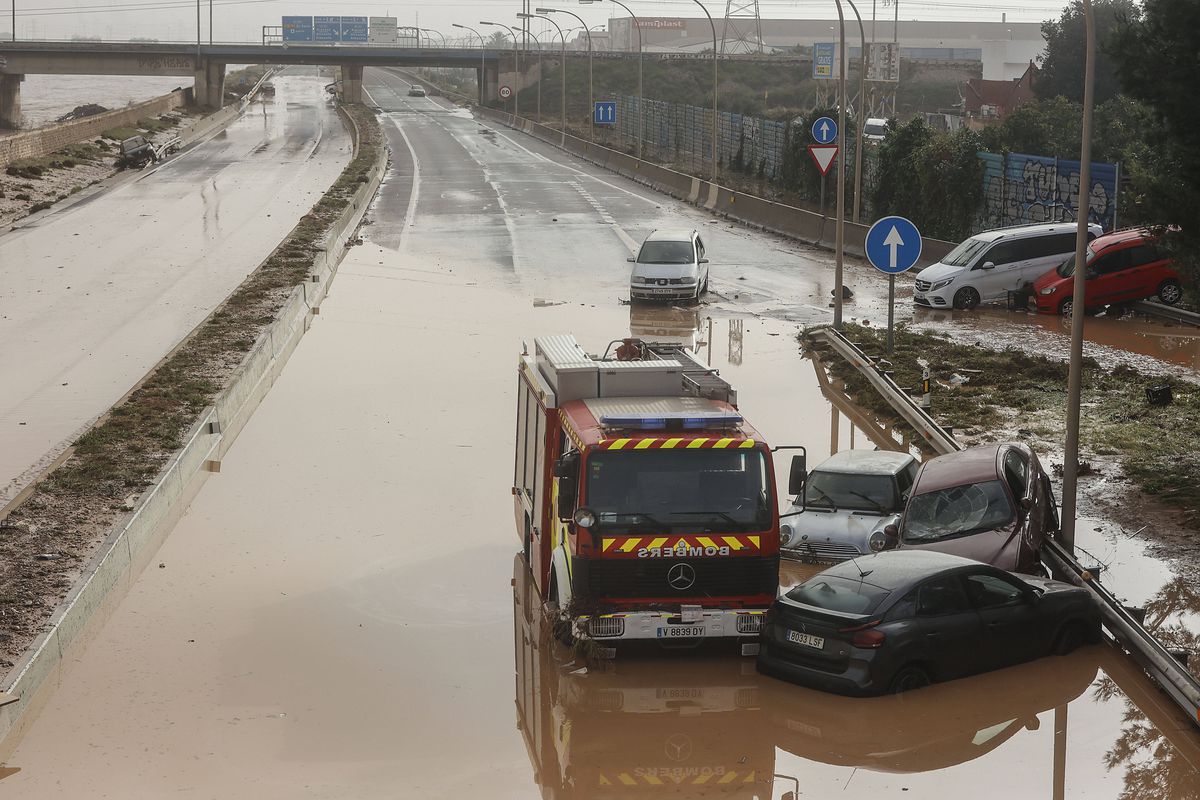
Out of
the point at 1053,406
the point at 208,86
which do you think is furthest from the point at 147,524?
the point at 208,86

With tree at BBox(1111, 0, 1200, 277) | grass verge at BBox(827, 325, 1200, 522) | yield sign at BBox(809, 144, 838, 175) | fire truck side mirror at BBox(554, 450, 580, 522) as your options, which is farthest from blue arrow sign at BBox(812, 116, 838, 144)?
fire truck side mirror at BBox(554, 450, 580, 522)

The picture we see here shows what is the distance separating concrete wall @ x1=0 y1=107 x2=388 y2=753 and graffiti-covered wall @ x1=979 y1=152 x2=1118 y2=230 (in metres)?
20.7

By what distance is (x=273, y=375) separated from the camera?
85.6 feet

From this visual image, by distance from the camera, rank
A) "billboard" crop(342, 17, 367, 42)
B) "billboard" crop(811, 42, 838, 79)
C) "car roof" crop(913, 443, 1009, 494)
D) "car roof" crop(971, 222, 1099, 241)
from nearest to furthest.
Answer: "car roof" crop(913, 443, 1009, 494)
"car roof" crop(971, 222, 1099, 241)
"billboard" crop(811, 42, 838, 79)
"billboard" crop(342, 17, 367, 42)

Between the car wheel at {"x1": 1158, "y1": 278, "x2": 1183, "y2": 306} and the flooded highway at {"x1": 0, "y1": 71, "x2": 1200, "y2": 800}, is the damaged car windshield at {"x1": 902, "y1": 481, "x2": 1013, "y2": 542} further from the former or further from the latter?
the car wheel at {"x1": 1158, "y1": 278, "x2": 1183, "y2": 306}

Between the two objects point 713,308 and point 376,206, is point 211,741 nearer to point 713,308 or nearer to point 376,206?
point 713,308

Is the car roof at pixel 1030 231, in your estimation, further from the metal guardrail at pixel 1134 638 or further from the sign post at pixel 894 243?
the metal guardrail at pixel 1134 638

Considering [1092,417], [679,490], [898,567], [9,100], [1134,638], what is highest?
[9,100]

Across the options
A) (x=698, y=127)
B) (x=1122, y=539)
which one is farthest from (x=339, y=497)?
(x=698, y=127)

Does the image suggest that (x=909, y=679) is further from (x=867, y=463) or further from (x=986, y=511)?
(x=867, y=463)

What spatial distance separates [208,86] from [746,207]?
266 ft

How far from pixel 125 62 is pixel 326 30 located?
48.2 meters

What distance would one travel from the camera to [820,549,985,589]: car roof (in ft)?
39.6

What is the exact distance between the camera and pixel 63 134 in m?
69.4
